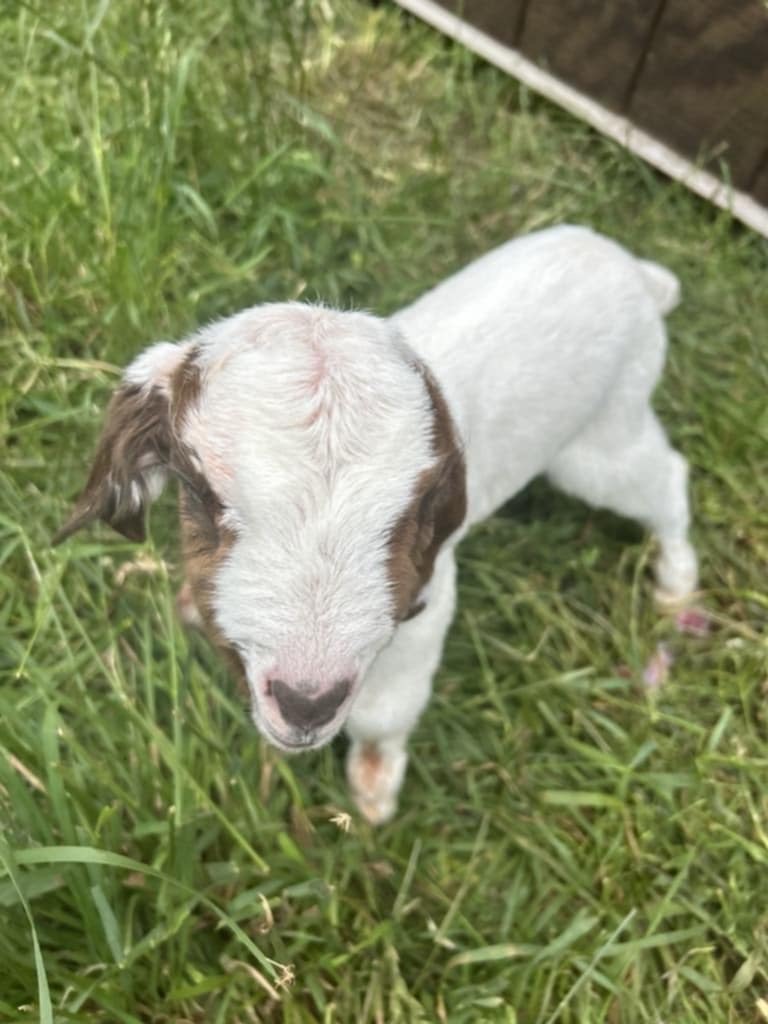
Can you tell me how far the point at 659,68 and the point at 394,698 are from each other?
2.32 m

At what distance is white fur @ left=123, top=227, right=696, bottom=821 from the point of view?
1.26 metres

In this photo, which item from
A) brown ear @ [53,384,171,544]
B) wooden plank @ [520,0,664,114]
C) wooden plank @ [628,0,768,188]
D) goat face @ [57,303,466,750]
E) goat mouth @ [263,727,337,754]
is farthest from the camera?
wooden plank @ [520,0,664,114]

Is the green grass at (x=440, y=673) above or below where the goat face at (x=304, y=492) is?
below

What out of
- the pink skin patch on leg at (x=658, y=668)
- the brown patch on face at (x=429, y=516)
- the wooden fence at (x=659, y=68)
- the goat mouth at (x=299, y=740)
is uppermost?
the wooden fence at (x=659, y=68)

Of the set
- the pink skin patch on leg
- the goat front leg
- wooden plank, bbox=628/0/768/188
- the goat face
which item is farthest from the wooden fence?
the goat face

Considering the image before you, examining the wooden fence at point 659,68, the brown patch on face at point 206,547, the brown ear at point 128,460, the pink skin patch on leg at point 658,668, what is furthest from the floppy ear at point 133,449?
the wooden fence at point 659,68

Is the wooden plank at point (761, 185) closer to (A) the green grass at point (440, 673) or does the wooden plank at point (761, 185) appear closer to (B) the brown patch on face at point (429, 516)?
(A) the green grass at point (440, 673)

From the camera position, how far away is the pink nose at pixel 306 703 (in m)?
1.28

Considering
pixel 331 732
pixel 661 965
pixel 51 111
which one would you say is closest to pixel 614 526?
pixel 661 965

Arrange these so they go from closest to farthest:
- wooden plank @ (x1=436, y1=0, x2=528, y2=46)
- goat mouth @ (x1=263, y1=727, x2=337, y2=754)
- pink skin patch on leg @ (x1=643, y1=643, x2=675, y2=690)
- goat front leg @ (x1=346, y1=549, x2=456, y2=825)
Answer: goat mouth @ (x1=263, y1=727, x2=337, y2=754), goat front leg @ (x1=346, y1=549, x2=456, y2=825), pink skin patch on leg @ (x1=643, y1=643, x2=675, y2=690), wooden plank @ (x1=436, y1=0, x2=528, y2=46)

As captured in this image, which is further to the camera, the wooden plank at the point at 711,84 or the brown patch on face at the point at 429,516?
the wooden plank at the point at 711,84

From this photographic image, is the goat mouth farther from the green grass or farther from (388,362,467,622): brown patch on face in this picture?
the green grass

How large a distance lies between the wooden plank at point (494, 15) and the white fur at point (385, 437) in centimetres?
146

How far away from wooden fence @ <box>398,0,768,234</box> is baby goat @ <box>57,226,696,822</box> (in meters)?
1.28
